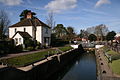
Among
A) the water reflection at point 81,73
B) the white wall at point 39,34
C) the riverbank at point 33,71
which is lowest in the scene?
the water reflection at point 81,73

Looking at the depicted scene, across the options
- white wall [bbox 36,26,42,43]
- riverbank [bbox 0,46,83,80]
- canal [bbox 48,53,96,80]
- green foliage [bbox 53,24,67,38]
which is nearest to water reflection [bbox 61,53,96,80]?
canal [bbox 48,53,96,80]

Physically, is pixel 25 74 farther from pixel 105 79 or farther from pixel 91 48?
pixel 91 48

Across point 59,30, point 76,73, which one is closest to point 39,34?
point 76,73

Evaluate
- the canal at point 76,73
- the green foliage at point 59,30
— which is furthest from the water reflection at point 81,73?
the green foliage at point 59,30

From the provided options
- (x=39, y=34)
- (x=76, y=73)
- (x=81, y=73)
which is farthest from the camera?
(x=39, y=34)

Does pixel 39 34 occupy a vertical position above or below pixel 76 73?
above

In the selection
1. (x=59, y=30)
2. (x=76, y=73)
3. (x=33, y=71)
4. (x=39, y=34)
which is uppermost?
(x=59, y=30)

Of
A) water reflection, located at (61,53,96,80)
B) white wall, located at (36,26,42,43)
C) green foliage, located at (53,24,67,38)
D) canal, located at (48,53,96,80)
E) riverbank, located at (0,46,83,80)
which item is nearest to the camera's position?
A: riverbank, located at (0,46,83,80)

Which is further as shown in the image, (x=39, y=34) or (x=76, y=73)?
(x=39, y=34)

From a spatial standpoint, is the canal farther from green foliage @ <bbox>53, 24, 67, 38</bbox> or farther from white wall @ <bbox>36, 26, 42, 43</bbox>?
green foliage @ <bbox>53, 24, 67, 38</bbox>

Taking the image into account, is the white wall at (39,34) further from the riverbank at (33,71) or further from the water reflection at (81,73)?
the riverbank at (33,71)

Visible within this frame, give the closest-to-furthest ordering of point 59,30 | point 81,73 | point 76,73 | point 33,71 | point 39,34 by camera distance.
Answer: point 33,71 → point 81,73 → point 76,73 → point 39,34 → point 59,30

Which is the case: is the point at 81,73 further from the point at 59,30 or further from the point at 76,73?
the point at 59,30

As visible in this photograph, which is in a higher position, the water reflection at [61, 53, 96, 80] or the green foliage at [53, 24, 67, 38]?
the green foliage at [53, 24, 67, 38]
